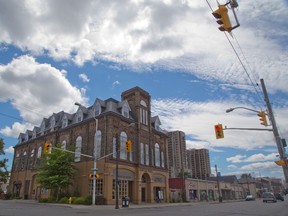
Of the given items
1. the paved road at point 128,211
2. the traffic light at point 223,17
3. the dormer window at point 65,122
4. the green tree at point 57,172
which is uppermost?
the dormer window at point 65,122

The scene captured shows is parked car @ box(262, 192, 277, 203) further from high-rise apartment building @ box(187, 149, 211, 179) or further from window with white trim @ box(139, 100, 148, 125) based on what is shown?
high-rise apartment building @ box(187, 149, 211, 179)

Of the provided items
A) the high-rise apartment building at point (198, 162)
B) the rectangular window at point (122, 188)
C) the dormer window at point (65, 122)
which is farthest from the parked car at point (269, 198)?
the high-rise apartment building at point (198, 162)

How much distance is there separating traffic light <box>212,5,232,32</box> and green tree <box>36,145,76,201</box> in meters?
29.5

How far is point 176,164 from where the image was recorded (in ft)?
376

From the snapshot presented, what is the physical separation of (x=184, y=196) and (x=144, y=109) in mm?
20734

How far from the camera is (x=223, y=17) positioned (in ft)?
25.8

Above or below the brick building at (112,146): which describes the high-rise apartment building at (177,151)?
above

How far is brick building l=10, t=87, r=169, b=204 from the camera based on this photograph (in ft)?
109

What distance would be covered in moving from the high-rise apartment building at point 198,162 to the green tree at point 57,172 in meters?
94.4

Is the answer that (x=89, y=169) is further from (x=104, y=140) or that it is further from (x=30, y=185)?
(x=30, y=185)

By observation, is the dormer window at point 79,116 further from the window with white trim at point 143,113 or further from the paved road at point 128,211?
the paved road at point 128,211

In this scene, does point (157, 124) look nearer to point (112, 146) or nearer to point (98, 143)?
point (112, 146)

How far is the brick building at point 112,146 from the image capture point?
33219 millimetres

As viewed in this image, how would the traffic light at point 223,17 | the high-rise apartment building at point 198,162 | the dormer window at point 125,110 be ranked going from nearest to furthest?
1. the traffic light at point 223,17
2. the dormer window at point 125,110
3. the high-rise apartment building at point 198,162
